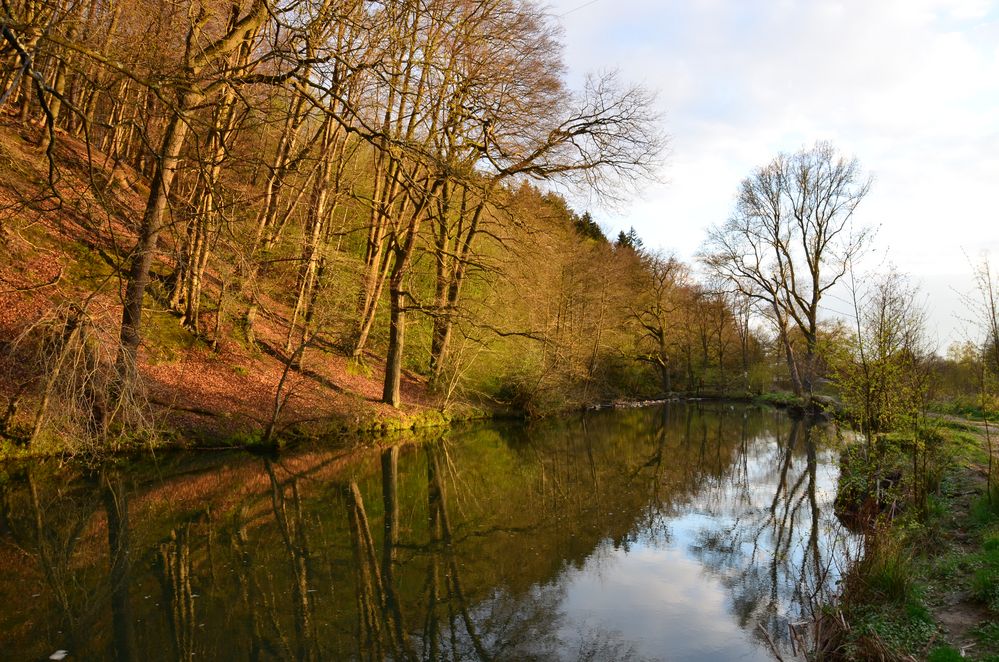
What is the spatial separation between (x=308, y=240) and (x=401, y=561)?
10198mm

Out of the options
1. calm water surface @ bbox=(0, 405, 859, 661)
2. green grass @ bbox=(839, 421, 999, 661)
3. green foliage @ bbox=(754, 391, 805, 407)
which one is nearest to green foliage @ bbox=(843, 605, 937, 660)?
green grass @ bbox=(839, 421, 999, 661)

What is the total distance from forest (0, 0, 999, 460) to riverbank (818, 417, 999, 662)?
1342 millimetres

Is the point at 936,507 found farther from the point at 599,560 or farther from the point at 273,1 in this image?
the point at 273,1

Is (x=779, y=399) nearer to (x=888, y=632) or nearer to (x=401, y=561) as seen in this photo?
(x=401, y=561)

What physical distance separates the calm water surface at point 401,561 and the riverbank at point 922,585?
0.47m

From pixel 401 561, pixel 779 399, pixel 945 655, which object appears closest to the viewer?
pixel 945 655

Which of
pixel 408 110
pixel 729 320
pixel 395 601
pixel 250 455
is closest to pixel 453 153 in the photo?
pixel 408 110

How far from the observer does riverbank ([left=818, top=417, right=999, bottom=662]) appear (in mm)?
4910

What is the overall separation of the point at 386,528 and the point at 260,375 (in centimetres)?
891

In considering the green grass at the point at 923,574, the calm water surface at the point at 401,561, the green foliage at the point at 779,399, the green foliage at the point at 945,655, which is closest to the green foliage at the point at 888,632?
the green grass at the point at 923,574

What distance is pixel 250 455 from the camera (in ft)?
43.4

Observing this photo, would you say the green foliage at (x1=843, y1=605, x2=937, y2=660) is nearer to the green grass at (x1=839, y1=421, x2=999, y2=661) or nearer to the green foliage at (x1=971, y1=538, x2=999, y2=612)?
the green grass at (x1=839, y1=421, x2=999, y2=661)

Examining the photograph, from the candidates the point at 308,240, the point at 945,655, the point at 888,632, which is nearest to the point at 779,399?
the point at 308,240

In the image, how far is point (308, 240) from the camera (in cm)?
1562
